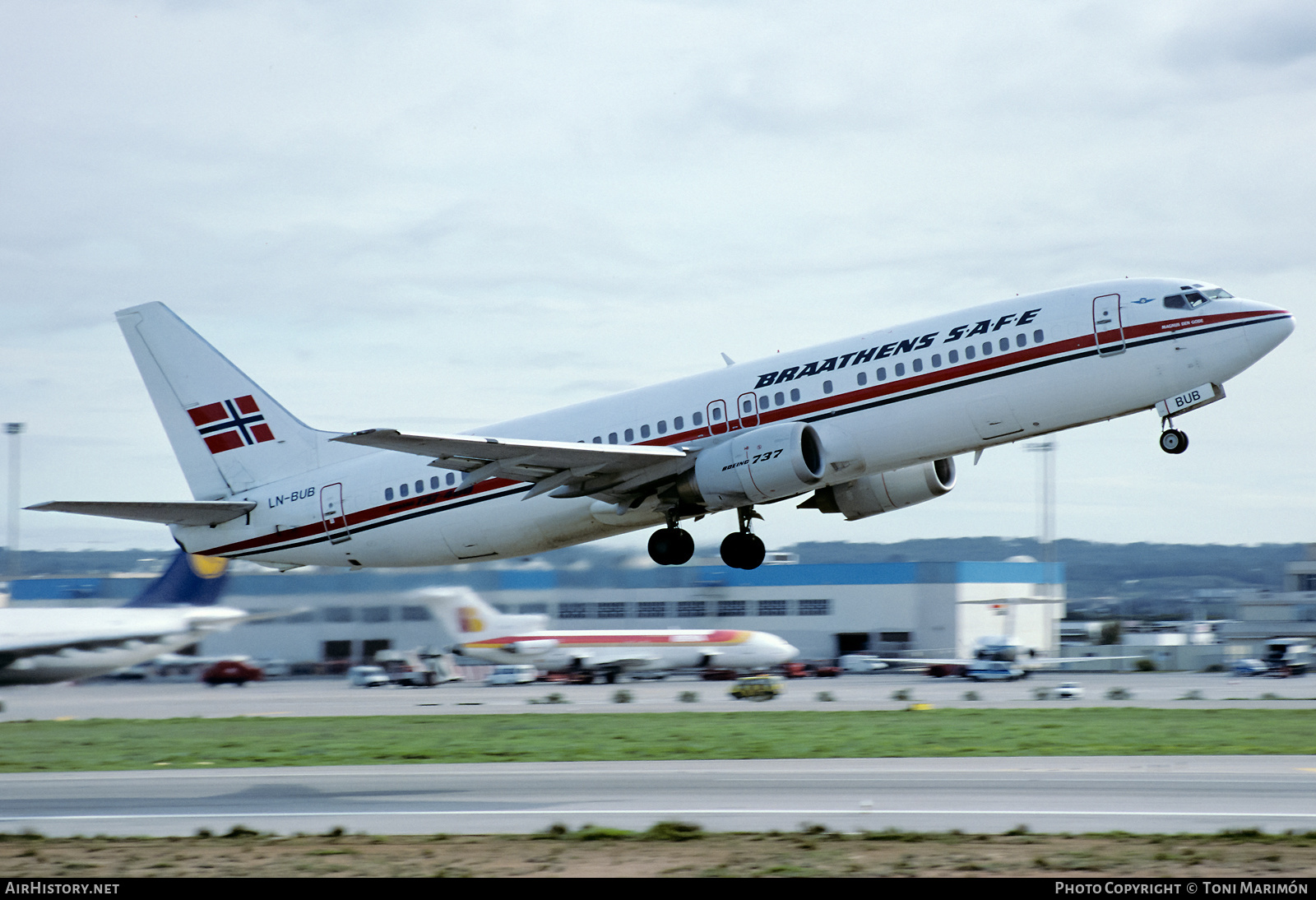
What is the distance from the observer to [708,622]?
8438cm

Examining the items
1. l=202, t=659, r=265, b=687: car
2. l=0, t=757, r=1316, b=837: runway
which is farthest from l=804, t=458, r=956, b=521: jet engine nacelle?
l=202, t=659, r=265, b=687: car

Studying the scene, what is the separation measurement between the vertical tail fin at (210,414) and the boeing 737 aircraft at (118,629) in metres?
8.81

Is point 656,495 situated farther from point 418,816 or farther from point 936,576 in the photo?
point 936,576

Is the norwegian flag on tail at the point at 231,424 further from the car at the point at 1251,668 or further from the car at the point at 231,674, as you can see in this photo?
the car at the point at 1251,668

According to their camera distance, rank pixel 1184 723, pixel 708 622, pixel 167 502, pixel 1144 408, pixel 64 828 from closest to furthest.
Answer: pixel 64 828 → pixel 1144 408 → pixel 167 502 → pixel 1184 723 → pixel 708 622

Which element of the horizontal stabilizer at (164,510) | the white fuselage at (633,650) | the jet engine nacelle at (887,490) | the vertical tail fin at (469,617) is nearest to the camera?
the horizontal stabilizer at (164,510)

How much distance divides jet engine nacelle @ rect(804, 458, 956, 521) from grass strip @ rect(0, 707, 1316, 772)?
24.6 feet

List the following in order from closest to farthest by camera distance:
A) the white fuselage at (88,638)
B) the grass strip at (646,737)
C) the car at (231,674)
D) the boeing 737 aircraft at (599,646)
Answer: the grass strip at (646,737), the white fuselage at (88,638), the boeing 737 aircraft at (599,646), the car at (231,674)

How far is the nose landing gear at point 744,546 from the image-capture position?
3291 cm

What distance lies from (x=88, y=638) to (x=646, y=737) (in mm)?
21190

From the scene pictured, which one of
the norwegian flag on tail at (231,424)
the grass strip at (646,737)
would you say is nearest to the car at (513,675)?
the grass strip at (646,737)

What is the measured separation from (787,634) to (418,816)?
70468 millimetres

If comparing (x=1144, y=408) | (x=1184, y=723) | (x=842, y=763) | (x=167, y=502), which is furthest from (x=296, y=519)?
(x=1184, y=723)

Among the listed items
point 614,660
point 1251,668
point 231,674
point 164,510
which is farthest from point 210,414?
point 1251,668
